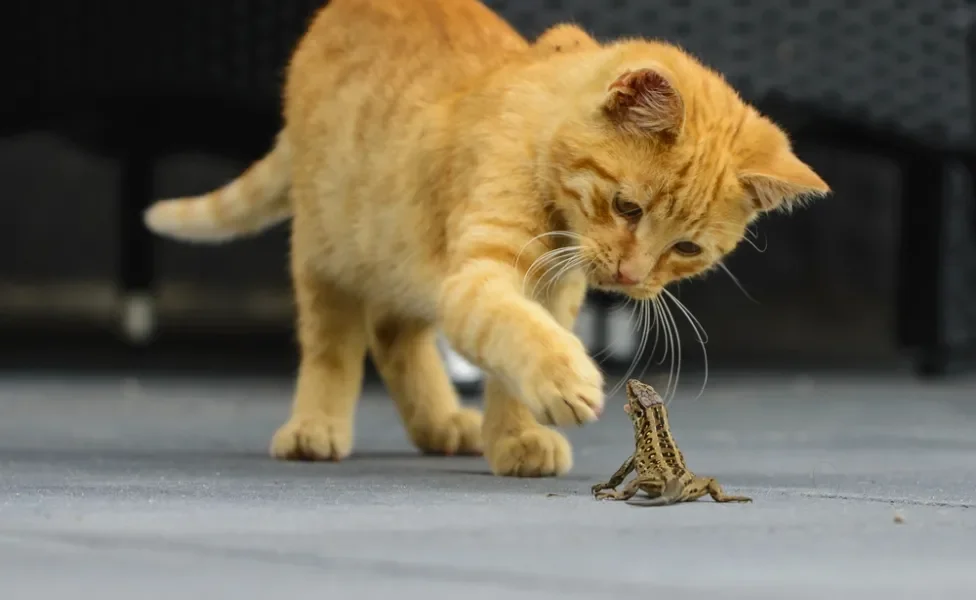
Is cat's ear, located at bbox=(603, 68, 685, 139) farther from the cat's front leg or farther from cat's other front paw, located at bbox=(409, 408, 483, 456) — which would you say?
cat's other front paw, located at bbox=(409, 408, 483, 456)

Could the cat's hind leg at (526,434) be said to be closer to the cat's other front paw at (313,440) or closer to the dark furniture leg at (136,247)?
the cat's other front paw at (313,440)

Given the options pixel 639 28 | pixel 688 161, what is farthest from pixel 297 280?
pixel 639 28

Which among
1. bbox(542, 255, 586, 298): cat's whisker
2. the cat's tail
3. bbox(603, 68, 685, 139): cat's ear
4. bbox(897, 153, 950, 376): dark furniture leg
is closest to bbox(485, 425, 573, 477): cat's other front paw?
bbox(542, 255, 586, 298): cat's whisker

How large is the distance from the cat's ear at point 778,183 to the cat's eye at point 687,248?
0.30ft

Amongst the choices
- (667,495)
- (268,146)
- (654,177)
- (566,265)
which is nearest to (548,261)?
(566,265)

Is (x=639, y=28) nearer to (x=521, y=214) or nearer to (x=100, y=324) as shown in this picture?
(x=521, y=214)

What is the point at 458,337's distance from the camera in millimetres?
1437

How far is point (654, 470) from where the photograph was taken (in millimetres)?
1330

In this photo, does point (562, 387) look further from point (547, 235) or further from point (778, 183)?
point (778, 183)

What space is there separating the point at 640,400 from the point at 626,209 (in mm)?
256

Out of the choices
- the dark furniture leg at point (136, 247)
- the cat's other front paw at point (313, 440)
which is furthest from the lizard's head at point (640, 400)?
the dark furniture leg at point (136, 247)

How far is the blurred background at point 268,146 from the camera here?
11.1ft

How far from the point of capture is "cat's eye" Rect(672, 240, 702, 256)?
1.56m

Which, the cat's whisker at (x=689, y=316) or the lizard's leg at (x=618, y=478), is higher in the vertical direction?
the cat's whisker at (x=689, y=316)
